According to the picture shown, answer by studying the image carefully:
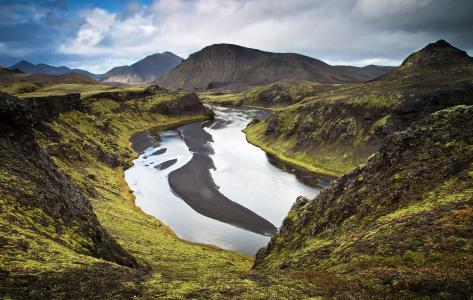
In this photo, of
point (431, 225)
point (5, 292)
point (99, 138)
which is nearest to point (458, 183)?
point (431, 225)

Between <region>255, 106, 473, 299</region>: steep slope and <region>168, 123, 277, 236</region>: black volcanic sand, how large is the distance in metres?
24.2

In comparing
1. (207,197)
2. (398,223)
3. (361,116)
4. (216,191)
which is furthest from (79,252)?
(361,116)

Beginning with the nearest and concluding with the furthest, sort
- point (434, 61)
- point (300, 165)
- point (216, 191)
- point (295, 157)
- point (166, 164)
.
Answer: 1. point (216, 191)
2. point (166, 164)
3. point (300, 165)
4. point (295, 157)
5. point (434, 61)

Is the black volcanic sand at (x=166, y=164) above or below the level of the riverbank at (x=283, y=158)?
below

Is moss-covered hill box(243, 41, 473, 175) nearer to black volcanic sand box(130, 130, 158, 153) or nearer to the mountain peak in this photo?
the mountain peak

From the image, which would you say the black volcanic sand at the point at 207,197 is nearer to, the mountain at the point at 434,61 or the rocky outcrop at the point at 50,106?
the rocky outcrop at the point at 50,106

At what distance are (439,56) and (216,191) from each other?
13243 cm

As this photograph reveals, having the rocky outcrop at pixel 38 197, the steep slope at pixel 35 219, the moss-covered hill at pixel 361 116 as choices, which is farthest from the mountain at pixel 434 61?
the steep slope at pixel 35 219

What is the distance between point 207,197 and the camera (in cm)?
8119

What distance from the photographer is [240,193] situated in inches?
3376

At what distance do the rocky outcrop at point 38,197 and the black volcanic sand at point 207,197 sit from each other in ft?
118

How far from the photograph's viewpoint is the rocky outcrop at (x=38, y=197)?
2803 centimetres

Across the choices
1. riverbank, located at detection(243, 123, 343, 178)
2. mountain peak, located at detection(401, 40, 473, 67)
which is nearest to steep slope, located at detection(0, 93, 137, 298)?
riverbank, located at detection(243, 123, 343, 178)

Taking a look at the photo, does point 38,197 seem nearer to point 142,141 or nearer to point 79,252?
point 79,252
